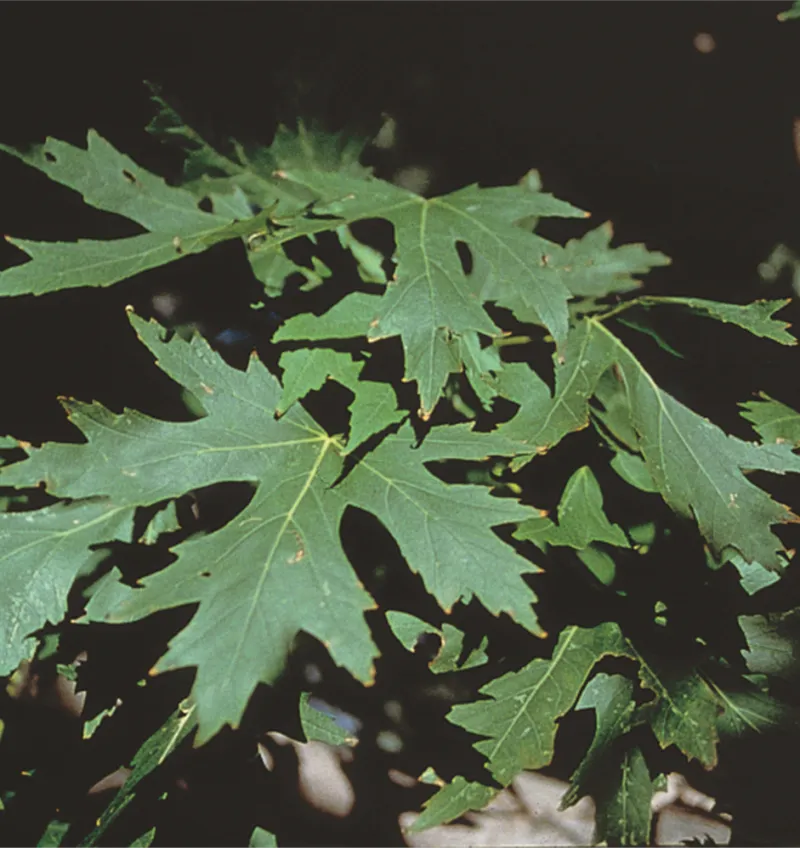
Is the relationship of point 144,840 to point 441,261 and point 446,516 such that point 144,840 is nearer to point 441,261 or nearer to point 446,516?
point 446,516

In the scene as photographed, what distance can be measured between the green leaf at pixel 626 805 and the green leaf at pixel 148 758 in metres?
0.65

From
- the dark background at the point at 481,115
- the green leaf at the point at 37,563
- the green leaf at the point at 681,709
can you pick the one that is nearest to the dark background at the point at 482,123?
the dark background at the point at 481,115

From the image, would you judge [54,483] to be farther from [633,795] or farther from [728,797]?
[728,797]

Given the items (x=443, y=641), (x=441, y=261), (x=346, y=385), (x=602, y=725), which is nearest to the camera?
(x=441, y=261)

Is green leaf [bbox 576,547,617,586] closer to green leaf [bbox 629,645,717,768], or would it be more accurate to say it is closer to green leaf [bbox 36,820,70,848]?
green leaf [bbox 629,645,717,768]

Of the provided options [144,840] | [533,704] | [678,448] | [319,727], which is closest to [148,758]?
[144,840]

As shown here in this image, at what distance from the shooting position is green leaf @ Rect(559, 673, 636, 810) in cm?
117

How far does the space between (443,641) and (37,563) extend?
0.65m

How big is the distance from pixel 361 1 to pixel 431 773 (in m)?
1.56

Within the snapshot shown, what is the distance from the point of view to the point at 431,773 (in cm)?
147

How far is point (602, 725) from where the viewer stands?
119cm

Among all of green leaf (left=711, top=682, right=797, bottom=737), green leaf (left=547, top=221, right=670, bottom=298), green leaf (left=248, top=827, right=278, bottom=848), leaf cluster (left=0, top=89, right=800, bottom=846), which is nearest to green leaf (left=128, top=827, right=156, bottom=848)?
leaf cluster (left=0, top=89, right=800, bottom=846)

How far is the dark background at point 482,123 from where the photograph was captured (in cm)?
149

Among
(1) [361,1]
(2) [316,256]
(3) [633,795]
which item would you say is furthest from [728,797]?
(1) [361,1]
